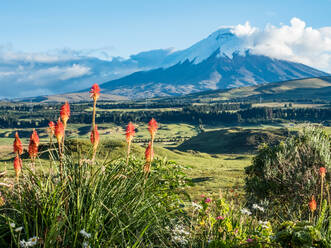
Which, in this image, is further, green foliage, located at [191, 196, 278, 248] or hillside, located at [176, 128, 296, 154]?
hillside, located at [176, 128, 296, 154]

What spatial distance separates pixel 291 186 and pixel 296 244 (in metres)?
8.35

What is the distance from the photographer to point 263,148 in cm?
1639

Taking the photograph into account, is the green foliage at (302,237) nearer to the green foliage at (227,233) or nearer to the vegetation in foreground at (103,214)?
the vegetation in foreground at (103,214)

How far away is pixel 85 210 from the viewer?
17.8 ft

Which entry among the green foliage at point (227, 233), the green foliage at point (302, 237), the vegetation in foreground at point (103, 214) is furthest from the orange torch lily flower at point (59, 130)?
the green foliage at point (302, 237)

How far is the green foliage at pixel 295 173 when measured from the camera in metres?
12.3

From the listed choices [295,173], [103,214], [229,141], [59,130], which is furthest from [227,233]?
[229,141]

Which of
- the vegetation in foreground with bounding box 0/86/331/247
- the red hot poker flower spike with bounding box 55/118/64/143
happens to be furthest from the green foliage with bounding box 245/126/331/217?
the red hot poker flower spike with bounding box 55/118/64/143

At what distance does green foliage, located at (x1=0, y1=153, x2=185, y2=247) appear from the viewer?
5242 millimetres

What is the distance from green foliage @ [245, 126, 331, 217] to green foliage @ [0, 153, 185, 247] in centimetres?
739

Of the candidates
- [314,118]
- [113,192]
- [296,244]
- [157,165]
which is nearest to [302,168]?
[157,165]

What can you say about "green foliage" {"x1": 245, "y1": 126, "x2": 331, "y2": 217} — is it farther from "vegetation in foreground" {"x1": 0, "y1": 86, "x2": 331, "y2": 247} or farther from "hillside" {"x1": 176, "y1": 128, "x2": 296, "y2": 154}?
"hillside" {"x1": 176, "y1": 128, "x2": 296, "y2": 154}

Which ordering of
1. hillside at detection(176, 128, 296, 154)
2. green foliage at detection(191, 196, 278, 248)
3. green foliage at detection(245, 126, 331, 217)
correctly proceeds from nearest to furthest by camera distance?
green foliage at detection(191, 196, 278, 248), green foliage at detection(245, 126, 331, 217), hillside at detection(176, 128, 296, 154)

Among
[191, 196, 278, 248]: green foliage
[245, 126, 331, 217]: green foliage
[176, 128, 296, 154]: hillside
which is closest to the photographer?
[191, 196, 278, 248]: green foliage
